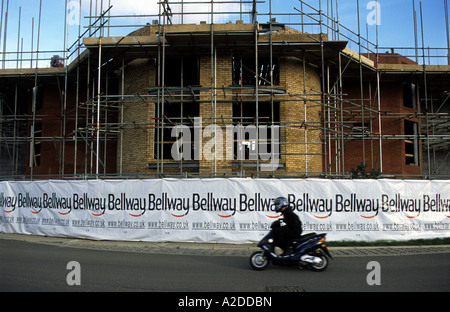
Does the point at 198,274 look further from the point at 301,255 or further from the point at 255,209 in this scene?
the point at 255,209

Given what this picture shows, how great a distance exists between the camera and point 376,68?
18359 millimetres

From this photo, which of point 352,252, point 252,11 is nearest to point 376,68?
point 252,11

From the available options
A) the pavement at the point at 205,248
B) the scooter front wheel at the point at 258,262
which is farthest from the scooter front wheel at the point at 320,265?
the pavement at the point at 205,248

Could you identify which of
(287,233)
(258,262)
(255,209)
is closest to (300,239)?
(287,233)

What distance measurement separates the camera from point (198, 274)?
793 centimetres

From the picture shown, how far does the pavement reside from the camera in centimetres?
1068

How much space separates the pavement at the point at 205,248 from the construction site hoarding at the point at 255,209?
28 cm

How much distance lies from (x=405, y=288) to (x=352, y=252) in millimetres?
4024

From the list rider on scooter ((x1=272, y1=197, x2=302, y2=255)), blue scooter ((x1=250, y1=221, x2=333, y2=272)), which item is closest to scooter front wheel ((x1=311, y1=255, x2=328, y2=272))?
blue scooter ((x1=250, y1=221, x2=333, y2=272))

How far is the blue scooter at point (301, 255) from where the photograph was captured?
8219 millimetres

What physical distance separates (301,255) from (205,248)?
402cm

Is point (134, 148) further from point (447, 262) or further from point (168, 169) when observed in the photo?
point (447, 262)

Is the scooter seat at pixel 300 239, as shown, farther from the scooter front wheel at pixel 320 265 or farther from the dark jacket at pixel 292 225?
the scooter front wheel at pixel 320 265

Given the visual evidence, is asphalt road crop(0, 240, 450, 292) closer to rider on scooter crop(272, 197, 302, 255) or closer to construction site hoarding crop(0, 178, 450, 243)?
rider on scooter crop(272, 197, 302, 255)
